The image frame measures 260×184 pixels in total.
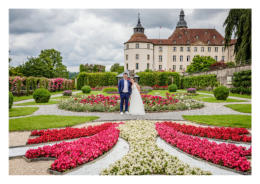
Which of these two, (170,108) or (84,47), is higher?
(84,47)

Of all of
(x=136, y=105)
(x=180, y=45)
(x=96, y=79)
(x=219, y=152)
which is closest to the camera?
(x=219, y=152)

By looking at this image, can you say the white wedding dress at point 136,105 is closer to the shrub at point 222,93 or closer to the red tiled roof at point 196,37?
the red tiled roof at point 196,37

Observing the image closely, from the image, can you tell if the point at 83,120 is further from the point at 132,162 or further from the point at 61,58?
the point at 132,162

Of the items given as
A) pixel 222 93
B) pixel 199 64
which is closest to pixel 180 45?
pixel 222 93

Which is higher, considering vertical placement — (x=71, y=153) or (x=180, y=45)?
(x=180, y=45)

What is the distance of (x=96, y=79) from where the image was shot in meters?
23.9

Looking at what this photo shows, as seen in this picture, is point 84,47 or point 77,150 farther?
point 84,47

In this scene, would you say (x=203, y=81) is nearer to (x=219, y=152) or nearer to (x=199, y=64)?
(x=199, y=64)

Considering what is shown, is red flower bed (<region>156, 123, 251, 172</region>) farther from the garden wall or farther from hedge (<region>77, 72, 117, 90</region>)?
hedge (<region>77, 72, 117, 90</region>)

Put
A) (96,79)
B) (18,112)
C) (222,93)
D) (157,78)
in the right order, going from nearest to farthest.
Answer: (18,112), (222,93), (96,79), (157,78)

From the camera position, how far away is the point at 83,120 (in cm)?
551
